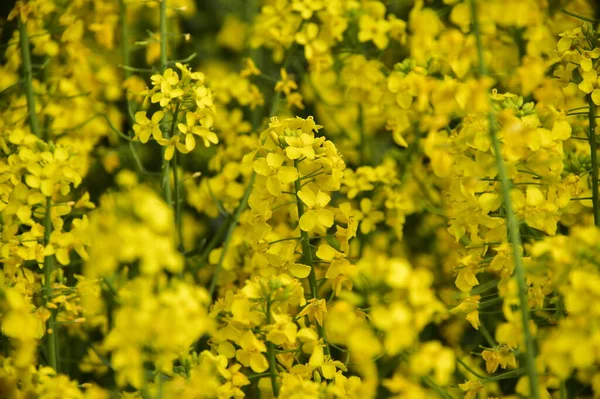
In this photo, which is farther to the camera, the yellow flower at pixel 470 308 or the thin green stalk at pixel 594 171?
the thin green stalk at pixel 594 171

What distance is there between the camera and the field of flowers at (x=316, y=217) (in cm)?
122

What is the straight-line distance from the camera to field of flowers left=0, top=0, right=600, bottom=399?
1.22 meters

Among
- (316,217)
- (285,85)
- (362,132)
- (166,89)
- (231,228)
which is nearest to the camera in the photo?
(316,217)

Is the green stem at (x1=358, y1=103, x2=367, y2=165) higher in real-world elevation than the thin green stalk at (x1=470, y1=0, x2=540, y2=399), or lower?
lower

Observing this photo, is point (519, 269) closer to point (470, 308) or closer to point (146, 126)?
point (470, 308)

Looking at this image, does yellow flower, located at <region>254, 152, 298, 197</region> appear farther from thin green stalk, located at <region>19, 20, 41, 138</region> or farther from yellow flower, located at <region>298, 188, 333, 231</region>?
thin green stalk, located at <region>19, 20, 41, 138</region>

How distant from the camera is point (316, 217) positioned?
1646mm

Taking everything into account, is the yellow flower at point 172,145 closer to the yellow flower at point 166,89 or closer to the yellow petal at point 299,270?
the yellow flower at point 166,89

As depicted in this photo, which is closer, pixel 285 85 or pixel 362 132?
pixel 285 85

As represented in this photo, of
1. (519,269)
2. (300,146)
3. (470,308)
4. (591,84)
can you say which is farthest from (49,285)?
(591,84)

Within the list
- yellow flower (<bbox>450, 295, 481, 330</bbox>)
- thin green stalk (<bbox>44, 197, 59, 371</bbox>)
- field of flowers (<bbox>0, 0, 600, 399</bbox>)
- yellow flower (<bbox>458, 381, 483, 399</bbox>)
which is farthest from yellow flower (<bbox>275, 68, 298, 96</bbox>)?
yellow flower (<bbox>458, 381, 483, 399</bbox>)

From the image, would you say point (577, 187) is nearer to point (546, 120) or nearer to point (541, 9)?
point (546, 120)

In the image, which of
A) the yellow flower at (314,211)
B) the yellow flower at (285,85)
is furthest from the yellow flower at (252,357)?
the yellow flower at (285,85)

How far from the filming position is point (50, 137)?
2502mm
